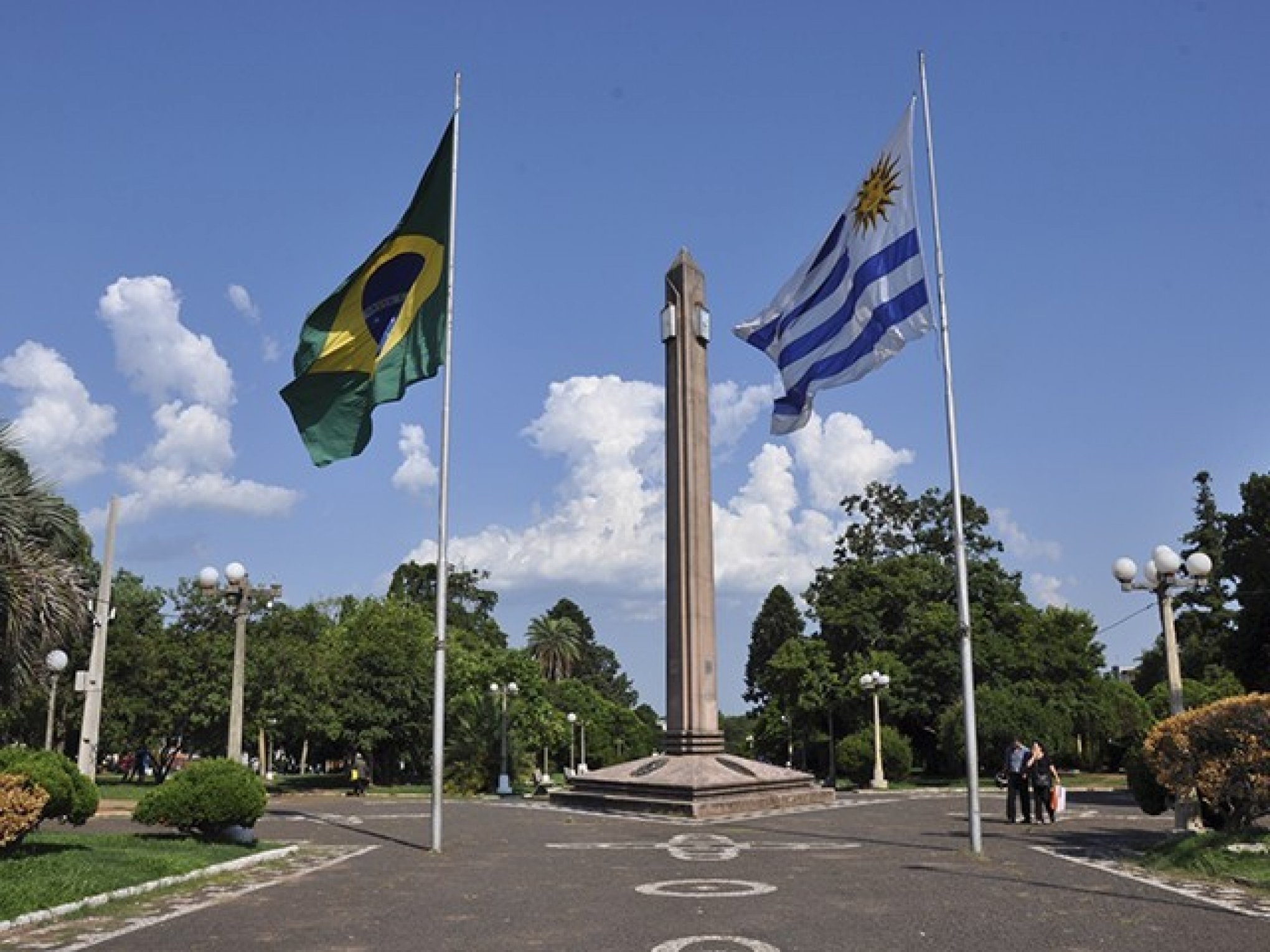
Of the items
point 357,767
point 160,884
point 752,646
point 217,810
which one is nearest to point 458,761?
point 357,767

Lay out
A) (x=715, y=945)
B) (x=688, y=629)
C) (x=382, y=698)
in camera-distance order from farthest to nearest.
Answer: (x=382, y=698), (x=688, y=629), (x=715, y=945)

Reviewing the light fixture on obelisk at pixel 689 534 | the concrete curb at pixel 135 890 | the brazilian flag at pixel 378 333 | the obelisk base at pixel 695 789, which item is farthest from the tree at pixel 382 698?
the concrete curb at pixel 135 890

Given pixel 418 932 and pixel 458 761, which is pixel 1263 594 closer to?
pixel 458 761

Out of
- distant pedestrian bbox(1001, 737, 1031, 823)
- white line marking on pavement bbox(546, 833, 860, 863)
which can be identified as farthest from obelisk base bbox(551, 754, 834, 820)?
distant pedestrian bbox(1001, 737, 1031, 823)

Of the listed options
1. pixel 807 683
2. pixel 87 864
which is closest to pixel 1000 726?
pixel 807 683

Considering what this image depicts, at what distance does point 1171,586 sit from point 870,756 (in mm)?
22754

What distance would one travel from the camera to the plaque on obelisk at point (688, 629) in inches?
934

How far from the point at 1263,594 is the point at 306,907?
32069 mm

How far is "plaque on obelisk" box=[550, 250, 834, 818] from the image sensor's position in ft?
77.9

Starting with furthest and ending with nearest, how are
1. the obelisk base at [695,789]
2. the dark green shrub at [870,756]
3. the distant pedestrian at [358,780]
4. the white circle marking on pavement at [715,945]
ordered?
the dark green shrub at [870,756] < the distant pedestrian at [358,780] < the obelisk base at [695,789] < the white circle marking on pavement at [715,945]

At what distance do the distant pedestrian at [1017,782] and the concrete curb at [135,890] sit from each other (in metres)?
12.4

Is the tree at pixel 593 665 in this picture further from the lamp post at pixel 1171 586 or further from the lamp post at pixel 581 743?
the lamp post at pixel 1171 586

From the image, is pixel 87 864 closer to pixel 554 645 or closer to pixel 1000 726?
pixel 1000 726

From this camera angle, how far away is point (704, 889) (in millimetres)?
10938
